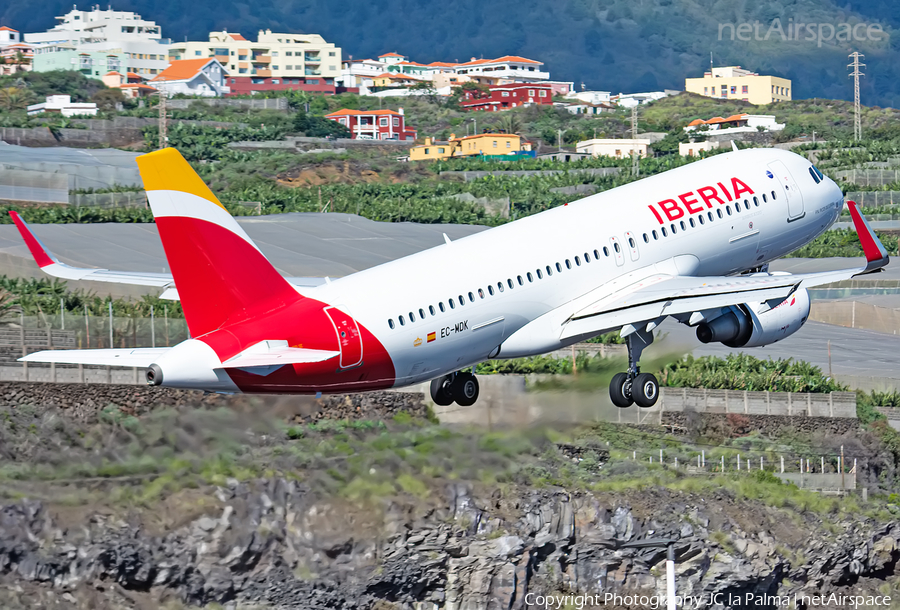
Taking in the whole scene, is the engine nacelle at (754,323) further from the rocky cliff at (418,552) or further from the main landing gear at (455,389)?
the rocky cliff at (418,552)

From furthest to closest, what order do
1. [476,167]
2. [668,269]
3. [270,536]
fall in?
[476,167] < [270,536] < [668,269]

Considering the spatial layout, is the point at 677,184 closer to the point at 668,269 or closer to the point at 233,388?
the point at 668,269

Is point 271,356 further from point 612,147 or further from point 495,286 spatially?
point 612,147

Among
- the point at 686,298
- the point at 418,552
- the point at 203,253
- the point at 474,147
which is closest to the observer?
the point at 203,253

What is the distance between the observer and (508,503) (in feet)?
167

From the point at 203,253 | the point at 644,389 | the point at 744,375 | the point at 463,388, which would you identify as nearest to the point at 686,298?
the point at 644,389

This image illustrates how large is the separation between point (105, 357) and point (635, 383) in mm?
16186

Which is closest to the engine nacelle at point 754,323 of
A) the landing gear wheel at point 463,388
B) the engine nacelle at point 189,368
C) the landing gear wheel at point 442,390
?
the landing gear wheel at point 463,388

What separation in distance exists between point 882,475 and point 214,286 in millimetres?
42072

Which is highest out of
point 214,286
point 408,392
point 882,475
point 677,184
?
point 677,184

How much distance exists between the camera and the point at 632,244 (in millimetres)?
41656

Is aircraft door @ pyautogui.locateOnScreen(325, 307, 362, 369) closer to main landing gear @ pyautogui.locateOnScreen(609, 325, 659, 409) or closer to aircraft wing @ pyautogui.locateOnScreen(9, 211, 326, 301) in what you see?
aircraft wing @ pyautogui.locateOnScreen(9, 211, 326, 301)

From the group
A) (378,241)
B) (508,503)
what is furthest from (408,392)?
(378,241)
